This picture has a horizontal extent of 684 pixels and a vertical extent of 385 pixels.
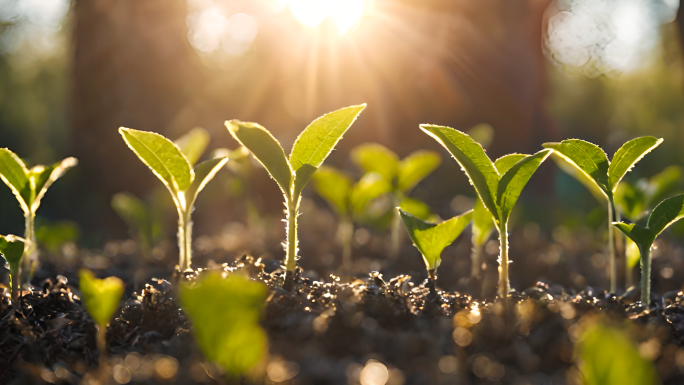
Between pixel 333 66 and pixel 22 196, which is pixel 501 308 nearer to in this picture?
pixel 22 196

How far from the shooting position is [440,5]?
3.11 metres

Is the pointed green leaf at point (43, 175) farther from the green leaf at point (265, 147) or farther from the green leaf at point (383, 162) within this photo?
the green leaf at point (383, 162)

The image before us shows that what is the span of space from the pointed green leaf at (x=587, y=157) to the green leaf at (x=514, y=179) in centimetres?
5

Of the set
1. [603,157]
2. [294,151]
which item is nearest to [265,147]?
[294,151]

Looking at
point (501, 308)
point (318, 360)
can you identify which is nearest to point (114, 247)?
point (318, 360)

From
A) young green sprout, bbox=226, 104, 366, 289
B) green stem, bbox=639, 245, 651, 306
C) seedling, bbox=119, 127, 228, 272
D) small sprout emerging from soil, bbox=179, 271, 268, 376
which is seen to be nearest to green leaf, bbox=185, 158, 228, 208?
seedling, bbox=119, 127, 228, 272

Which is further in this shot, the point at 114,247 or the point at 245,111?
the point at 245,111

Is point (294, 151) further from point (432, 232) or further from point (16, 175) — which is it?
point (16, 175)

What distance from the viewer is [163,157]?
3.35 feet

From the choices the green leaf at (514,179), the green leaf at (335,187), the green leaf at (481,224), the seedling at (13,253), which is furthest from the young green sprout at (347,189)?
the seedling at (13,253)

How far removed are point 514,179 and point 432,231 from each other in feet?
0.68

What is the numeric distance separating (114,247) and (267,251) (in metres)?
0.79

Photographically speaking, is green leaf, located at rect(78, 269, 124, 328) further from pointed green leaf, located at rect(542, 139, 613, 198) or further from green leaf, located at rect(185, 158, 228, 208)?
pointed green leaf, located at rect(542, 139, 613, 198)

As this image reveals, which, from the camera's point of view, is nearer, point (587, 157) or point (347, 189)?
point (587, 157)
